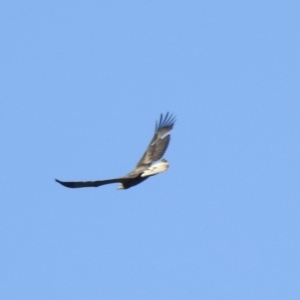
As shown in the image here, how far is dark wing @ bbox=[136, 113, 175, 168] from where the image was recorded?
31.2m

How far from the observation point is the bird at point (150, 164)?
2738 centimetres

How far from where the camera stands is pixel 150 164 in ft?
101

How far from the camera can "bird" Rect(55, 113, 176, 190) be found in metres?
27.4

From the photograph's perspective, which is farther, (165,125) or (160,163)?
(165,125)

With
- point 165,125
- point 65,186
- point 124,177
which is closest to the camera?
point 65,186

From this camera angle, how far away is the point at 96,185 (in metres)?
27.4

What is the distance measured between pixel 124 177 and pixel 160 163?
1748 mm

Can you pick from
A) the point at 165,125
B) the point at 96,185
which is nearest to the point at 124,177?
the point at 96,185

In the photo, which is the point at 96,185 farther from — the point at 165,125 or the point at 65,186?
the point at 165,125

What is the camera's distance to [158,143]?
32531mm

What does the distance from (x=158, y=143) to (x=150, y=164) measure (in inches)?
72.4

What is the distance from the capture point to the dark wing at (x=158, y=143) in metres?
Result: 31.2

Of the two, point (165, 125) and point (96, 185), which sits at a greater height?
point (165, 125)

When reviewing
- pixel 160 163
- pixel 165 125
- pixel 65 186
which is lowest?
pixel 65 186
